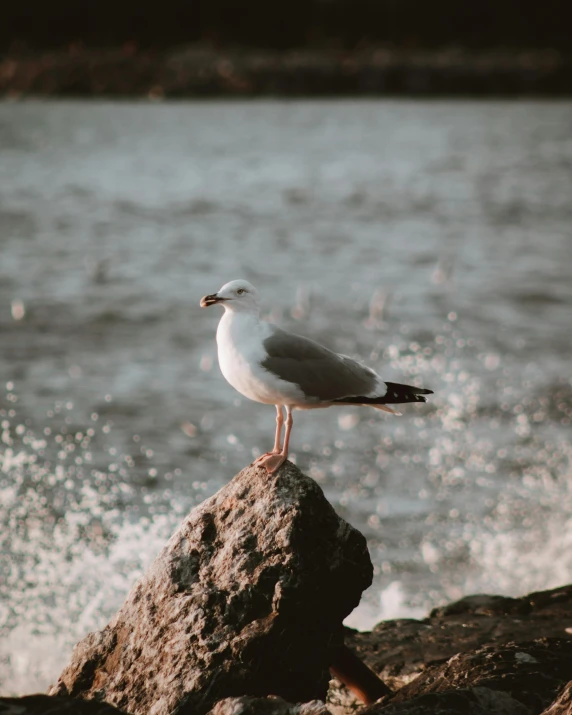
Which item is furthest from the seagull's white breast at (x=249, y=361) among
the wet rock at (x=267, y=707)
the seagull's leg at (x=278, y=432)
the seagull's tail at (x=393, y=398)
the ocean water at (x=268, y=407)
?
the ocean water at (x=268, y=407)

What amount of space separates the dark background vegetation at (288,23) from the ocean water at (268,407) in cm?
4075

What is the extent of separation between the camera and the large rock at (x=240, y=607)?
4.50 meters

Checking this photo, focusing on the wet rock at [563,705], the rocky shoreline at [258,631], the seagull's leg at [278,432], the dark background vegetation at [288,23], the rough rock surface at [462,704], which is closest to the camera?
the wet rock at [563,705]

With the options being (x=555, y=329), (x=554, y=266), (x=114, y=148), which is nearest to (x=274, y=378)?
(x=555, y=329)

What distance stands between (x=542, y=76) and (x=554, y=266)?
43.1 metres

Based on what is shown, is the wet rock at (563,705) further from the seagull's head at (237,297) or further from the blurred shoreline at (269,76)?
the blurred shoreline at (269,76)

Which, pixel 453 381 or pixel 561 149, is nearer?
pixel 453 381

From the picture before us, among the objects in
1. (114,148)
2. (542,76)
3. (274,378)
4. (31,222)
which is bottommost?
(542,76)

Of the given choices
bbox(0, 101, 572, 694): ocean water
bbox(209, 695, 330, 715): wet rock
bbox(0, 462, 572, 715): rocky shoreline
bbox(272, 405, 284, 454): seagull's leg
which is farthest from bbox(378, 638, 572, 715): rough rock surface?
bbox(0, 101, 572, 694): ocean water

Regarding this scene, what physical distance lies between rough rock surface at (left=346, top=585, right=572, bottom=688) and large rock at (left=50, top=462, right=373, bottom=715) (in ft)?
3.26

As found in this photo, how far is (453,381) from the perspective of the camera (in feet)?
43.1

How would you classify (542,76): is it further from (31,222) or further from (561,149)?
(31,222)

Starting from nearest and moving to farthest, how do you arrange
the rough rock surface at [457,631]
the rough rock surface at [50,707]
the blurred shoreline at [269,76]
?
the rough rock surface at [50,707] → the rough rock surface at [457,631] → the blurred shoreline at [269,76]

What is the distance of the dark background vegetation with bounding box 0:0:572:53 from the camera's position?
69.6 meters
